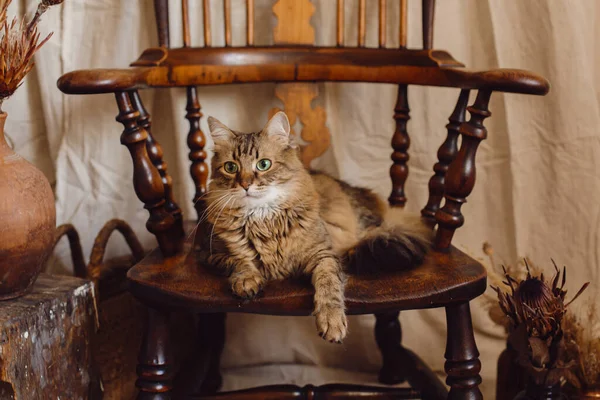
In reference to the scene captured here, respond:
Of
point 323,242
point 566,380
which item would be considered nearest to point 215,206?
point 323,242

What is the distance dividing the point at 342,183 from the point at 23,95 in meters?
0.99

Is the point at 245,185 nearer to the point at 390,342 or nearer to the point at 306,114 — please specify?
A: the point at 306,114

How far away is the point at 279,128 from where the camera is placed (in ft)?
4.06

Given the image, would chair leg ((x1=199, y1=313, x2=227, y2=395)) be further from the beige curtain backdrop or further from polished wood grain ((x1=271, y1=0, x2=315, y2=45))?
polished wood grain ((x1=271, y1=0, x2=315, y2=45))

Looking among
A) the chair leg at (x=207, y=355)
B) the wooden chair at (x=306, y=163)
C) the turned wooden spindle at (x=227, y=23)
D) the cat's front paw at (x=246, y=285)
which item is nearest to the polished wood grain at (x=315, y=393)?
the wooden chair at (x=306, y=163)

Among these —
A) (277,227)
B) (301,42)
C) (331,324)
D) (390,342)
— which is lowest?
(390,342)

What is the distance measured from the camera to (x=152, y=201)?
1.19 metres

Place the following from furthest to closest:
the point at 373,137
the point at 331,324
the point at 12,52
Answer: the point at 373,137, the point at 12,52, the point at 331,324

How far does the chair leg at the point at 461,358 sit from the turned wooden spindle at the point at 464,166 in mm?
168

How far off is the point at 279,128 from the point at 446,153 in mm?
363

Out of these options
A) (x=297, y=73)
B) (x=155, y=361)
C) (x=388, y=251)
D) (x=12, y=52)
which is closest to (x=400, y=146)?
(x=297, y=73)

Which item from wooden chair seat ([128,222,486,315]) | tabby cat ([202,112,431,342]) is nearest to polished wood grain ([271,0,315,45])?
tabby cat ([202,112,431,342])

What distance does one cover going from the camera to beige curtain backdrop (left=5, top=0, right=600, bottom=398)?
162 centimetres

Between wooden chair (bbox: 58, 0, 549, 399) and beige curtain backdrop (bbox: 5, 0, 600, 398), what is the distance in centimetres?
20
